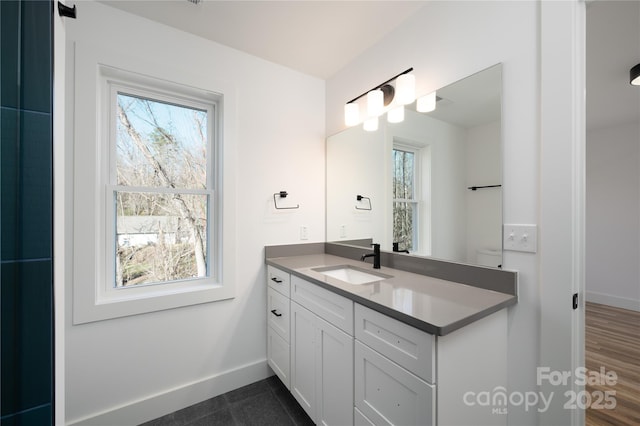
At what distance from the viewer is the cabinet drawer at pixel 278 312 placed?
1.74m

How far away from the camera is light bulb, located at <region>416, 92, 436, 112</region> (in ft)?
4.91

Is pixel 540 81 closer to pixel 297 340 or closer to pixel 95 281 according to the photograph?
pixel 297 340

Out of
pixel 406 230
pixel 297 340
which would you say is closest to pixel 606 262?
pixel 406 230

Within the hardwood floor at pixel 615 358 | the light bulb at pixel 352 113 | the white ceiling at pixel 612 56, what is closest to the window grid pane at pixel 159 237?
the light bulb at pixel 352 113

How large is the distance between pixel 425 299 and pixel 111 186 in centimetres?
188

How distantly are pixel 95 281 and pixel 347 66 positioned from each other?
7.55ft

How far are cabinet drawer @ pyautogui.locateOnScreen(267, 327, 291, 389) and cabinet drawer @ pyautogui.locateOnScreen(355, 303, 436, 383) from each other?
83 cm

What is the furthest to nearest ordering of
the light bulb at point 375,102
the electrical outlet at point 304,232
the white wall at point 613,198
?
1. the white wall at point 613,198
2. the electrical outlet at point 304,232
3. the light bulb at point 375,102

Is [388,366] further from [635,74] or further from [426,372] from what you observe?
[635,74]

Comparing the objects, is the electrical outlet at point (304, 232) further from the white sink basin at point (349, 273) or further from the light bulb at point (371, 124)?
the light bulb at point (371, 124)

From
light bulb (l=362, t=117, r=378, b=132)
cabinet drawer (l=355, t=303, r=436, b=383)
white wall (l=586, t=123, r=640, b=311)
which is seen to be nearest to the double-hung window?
light bulb (l=362, t=117, r=378, b=132)

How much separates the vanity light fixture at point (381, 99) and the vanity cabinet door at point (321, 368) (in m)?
1.39

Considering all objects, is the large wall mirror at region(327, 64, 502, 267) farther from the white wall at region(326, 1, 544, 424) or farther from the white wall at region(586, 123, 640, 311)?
the white wall at region(586, 123, 640, 311)

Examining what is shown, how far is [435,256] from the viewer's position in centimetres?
148
